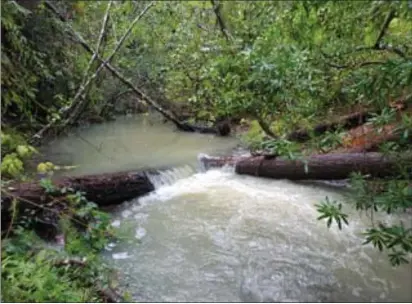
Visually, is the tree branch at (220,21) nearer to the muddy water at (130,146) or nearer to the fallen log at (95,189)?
the fallen log at (95,189)

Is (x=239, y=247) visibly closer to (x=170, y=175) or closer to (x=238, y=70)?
(x=238, y=70)

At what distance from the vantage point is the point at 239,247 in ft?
14.7

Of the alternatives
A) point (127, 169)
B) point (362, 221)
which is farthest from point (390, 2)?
point (127, 169)

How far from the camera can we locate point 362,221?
4.96 meters

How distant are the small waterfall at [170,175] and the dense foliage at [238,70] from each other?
35.5 inches

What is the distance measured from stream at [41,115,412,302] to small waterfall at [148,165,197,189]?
2 centimetres

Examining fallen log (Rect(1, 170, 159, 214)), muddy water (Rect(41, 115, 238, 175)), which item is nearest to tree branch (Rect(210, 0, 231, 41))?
fallen log (Rect(1, 170, 159, 214))

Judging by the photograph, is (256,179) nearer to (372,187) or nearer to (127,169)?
(127,169)

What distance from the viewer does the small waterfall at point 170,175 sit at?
6652mm

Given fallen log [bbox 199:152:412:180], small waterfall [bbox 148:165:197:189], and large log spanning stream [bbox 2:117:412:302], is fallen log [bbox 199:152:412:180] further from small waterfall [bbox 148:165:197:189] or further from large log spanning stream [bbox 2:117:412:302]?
small waterfall [bbox 148:165:197:189]

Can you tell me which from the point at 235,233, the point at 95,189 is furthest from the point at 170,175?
the point at 235,233

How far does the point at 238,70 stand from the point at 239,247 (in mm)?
1716

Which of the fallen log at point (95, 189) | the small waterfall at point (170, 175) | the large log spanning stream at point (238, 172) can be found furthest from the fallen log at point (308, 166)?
the fallen log at point (95, 189)

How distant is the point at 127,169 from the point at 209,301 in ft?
13.7
